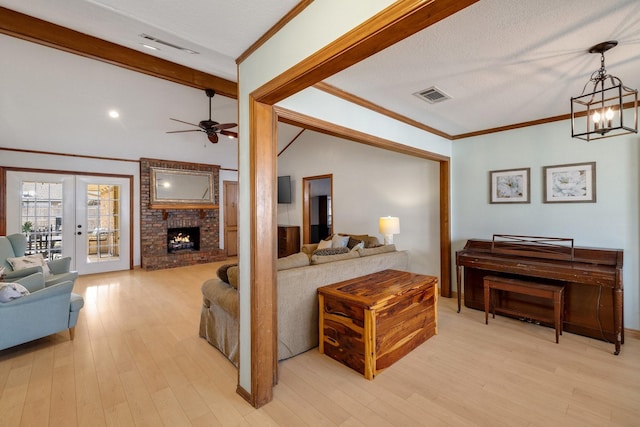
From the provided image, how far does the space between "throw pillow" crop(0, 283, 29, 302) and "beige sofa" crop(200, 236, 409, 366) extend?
5.16 feet

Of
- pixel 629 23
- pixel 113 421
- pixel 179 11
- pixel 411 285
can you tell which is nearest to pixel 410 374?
pixel 411 285

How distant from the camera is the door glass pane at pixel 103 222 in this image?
19.9ft

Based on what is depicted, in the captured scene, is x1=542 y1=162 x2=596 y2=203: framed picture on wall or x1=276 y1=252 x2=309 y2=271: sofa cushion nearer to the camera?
x1=276 y1=252 x2=309 y2=271: sofa cushion

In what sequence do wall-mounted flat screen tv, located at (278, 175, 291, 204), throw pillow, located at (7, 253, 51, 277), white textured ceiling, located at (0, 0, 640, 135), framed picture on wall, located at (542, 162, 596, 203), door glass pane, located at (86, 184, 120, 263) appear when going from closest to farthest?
1. white textured ceiling, located at (0, 0, 640, 135)
2. framed picture on wall, located at (542, 162, 596, 203)
3. throw pillow, located at (7, 253, 51, 277)
4. door glass pane, located at (86, 184, 120, 263)
5. wall-mounted flat screen tv, located at (278, 175, 291, 204)

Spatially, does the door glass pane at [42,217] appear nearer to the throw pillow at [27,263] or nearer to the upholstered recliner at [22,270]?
the upholstered recliner at [22,270]

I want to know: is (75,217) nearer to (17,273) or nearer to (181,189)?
(181,189)

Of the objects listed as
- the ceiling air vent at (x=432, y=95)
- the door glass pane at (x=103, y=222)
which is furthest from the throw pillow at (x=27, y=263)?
the ceiling air vent at (x=432, y=95)

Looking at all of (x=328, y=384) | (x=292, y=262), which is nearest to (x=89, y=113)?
(x=292, y=262)

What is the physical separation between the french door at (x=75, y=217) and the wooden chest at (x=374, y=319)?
5855 millimetres

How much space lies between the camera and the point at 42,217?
18.2 ft

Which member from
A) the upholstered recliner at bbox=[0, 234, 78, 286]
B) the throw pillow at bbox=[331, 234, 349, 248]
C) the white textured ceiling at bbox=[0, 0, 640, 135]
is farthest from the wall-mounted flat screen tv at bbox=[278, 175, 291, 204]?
the upholstered recliner at bbox=[0, 234, 78, 286]

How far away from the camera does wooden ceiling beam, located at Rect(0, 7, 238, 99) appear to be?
255 centimetres

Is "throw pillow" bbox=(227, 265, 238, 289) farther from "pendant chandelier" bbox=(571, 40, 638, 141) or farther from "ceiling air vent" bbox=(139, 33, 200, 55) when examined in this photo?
"pendant chandelier" bbox=(571, 40, 638, 141)

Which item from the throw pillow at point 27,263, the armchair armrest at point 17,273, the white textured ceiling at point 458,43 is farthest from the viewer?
the throw pillow at point 27,263
